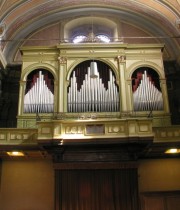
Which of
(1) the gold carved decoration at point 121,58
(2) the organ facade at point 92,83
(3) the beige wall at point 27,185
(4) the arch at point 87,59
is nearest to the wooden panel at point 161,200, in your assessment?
(2) the organ facade at point 92,83

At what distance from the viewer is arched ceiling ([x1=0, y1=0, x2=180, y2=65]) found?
14.8 meters

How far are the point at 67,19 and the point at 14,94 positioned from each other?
4.80 meters

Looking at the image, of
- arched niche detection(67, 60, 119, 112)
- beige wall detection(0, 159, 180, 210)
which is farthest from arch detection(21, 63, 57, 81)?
beige wall detection(0, 159, 180, 210)

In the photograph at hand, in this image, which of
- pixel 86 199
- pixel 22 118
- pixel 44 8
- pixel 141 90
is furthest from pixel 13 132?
pixel 44 8

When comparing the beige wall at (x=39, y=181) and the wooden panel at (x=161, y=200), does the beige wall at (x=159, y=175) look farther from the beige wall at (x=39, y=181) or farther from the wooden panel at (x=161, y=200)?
the wooden panel at (x=161, y=200)

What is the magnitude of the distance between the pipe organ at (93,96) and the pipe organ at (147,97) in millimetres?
828

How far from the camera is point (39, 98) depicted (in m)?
13.3

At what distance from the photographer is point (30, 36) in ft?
53.5

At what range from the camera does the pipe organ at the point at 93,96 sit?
13.0 meters

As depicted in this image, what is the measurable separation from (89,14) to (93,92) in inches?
207

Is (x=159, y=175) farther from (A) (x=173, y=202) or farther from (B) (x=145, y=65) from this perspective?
(B) (x=145, y=65)

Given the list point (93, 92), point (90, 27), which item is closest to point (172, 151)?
point (93, 92)

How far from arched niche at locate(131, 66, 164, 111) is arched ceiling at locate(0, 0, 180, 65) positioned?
82.4 inches

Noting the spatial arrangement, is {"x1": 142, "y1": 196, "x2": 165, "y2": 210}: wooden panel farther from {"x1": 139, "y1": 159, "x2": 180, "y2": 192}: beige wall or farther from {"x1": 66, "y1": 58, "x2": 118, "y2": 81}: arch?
{"x1": 66, "y1": 58, "x2": 118, "y2": 81}: arch
